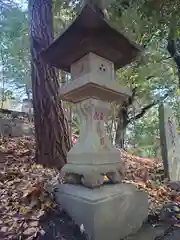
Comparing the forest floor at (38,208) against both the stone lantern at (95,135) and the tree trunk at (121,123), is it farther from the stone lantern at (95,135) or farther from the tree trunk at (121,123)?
the tree trunk at (121,123)

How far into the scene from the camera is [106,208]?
1488mm

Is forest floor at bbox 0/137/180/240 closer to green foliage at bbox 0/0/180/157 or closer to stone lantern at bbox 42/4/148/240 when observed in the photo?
stone lantern at bbox 42/4/148/240

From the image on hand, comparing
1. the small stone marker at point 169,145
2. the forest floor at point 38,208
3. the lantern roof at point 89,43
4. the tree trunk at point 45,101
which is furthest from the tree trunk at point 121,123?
the lantern roof at point 89,43

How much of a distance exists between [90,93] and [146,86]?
5616 millimetres

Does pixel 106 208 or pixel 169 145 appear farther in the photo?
pixel 169 145

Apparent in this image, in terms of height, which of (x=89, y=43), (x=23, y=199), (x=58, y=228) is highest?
(x=89, y=43)

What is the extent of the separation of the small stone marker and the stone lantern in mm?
1530

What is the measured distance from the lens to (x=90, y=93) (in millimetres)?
1738

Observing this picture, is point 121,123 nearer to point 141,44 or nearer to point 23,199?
point 141,44

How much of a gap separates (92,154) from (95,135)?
0.55ft

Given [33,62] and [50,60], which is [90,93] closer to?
[50,60]

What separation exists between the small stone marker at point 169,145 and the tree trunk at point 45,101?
1476mm

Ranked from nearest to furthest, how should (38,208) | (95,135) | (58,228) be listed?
(58,228)
(38,208)
(95,135)

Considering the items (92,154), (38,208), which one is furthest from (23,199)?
(92,154)
